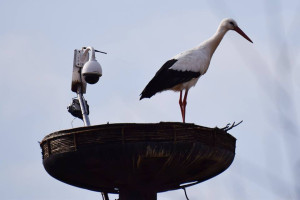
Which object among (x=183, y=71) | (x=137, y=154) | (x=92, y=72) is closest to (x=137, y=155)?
(x=137, y=154)

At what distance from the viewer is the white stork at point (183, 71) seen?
14973 mm

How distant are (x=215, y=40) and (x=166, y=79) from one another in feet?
5.93

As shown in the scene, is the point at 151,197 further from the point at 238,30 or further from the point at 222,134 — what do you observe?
the point at 238,30

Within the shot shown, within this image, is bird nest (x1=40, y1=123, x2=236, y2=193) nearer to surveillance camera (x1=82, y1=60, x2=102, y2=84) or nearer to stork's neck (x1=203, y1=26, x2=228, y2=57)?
surveillance camera (x1=82, y1=60, x2=102, y2=84)

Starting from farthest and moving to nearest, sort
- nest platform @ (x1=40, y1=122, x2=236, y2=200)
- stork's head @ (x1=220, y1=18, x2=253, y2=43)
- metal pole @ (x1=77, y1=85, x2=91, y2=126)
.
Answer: stork's head @ (x1=220, y1=18, x2=253, y2=43) → metal pole @ (x1=77, y1=85, x2=91, y2=126) → nest platform @ (x1=40, y1=122, x2=236, y2=200)

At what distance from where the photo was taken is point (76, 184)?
44.9 ft

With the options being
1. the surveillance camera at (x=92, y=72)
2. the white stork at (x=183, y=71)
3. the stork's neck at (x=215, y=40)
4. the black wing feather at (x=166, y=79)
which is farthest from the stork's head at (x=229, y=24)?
the surveillance camera at (x=92, y=72)

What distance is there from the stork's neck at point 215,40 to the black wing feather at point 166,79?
73cm

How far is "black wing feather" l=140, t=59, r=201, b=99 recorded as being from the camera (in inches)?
581

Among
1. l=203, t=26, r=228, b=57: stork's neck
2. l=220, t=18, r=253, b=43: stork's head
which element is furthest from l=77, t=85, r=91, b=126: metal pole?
l=220, t=18, r=253, b=43: stork's head

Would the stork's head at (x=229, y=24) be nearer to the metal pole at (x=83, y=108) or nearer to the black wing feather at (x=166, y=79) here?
the black wing feather at (x=166, y=79)

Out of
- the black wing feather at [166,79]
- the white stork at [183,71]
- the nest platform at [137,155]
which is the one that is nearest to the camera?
the nest platform at [137,155]

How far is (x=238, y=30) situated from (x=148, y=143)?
19.4 feet

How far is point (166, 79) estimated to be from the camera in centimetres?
1518
